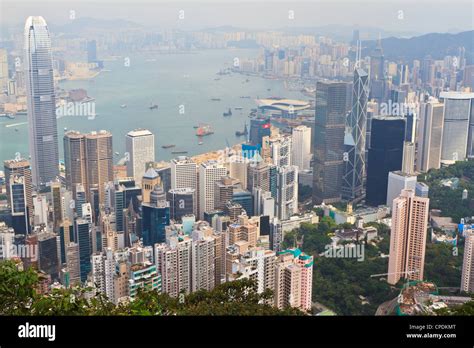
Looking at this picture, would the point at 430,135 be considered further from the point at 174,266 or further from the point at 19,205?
the point at 19,205

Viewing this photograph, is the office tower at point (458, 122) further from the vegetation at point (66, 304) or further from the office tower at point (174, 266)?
the vegetation at point (66, 304)

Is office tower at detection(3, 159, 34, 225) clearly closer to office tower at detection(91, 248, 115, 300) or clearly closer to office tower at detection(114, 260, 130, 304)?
office tower at detection(91, 248, 115, 300)

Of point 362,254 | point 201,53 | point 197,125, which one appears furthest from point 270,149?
point 362,254

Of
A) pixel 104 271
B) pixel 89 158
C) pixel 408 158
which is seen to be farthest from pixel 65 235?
pixel 408 158

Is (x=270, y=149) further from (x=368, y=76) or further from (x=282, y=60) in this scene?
(x=368, y=76)

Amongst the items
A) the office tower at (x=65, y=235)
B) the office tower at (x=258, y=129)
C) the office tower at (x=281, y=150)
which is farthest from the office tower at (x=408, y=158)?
the office tower at (x=65, y=235)
